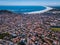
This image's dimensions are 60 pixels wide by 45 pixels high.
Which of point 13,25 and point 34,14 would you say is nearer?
point 13,25

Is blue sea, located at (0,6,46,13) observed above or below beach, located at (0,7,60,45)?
above

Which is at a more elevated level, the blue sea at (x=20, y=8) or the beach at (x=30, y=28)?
the blue sea at (x=20, y=8)

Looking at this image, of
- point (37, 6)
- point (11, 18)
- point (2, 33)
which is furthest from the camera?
point (37, 6)

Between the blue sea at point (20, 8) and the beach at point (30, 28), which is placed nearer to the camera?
the beach at point (30, 28)

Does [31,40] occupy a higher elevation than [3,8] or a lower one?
lower

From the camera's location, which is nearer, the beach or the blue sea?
the beach

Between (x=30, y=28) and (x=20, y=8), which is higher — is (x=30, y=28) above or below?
below

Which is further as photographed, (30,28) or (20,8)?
(20,8)

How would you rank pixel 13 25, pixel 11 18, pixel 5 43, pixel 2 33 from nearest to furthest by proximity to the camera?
pixel 5 43 < pixel 2 33 < pixel 13 25 < pixel 11 18

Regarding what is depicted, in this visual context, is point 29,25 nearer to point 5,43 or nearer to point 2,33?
point 2,33

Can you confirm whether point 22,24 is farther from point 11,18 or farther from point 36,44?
point 36,44

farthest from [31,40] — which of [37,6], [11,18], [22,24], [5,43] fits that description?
[37,6]
